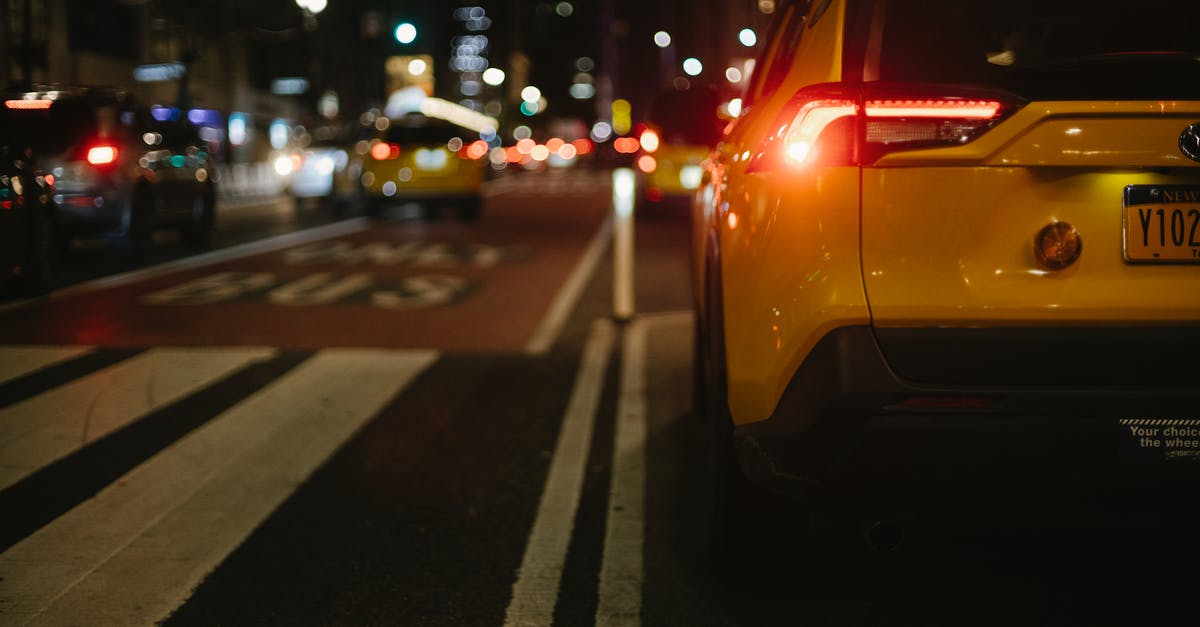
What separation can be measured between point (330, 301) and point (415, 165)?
12338mm

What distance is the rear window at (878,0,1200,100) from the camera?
2.97m

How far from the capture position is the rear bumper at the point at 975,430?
2.88m

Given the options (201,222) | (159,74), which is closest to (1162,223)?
(201,222)

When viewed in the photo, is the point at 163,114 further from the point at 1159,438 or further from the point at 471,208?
the point at 1159,438

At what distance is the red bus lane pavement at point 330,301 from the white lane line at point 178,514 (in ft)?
6.27

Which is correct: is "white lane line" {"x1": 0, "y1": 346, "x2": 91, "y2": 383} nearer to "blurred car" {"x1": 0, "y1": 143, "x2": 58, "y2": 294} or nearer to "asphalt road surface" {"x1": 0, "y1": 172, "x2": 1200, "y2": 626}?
"asphalt road surface" {"x1": 0, "y1": 172, "x2": 1200, "y2": 626}

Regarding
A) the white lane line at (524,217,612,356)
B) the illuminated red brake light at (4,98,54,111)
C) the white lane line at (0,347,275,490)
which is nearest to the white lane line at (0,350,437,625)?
the white lane line at (0,347,275,490)

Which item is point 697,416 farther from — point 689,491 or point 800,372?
point 800,372

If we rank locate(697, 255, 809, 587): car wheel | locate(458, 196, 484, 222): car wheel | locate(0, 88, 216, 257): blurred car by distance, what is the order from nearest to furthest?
1. locate(697, 255, 809, 587): car wheel
2. locate(0, 88, 216, 257): blurred car
3. locate(458, 196, 484, 222): car wheel

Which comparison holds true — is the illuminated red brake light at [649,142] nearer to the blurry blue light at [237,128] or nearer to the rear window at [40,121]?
the rear window at [40,121]

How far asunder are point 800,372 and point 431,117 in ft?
68.2

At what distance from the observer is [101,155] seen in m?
13.0

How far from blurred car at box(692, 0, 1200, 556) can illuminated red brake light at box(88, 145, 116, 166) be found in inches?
445

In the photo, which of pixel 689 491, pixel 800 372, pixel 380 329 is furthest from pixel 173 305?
pixel 800 372
